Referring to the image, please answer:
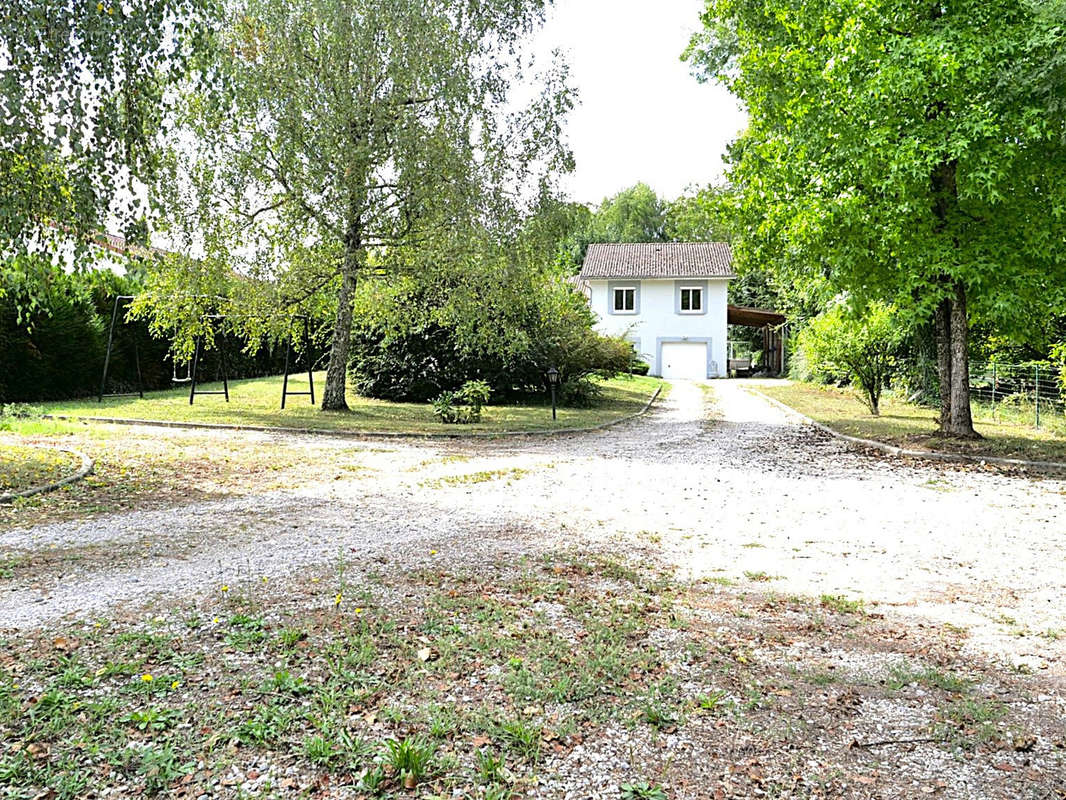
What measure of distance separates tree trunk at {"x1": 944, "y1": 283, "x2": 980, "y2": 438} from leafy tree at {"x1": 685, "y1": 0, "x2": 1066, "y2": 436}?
0.08 feet

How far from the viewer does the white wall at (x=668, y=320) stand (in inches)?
1612

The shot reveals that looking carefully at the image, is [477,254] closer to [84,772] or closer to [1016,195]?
[1016,195]

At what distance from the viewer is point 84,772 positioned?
2.87 meters

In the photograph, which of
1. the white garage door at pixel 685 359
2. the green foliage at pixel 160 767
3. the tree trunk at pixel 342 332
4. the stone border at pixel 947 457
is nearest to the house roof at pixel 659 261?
the white garage door at pixel 685 359

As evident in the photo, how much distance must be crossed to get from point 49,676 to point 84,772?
96cm

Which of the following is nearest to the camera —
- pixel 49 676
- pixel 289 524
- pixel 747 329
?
pixel 49 676

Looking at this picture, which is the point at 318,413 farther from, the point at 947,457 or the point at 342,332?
the point at 947,457

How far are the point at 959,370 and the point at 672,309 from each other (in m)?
28.0

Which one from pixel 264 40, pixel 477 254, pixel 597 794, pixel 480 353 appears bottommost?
pixel 597 794

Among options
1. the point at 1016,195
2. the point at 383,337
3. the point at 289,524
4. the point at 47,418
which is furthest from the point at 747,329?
the point at 289,524

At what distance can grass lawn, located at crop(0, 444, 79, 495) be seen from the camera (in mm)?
8125

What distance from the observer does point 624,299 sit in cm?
4169

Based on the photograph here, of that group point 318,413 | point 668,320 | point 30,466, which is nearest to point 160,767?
point 30,466

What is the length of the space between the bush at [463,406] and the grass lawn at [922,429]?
7.40 m
